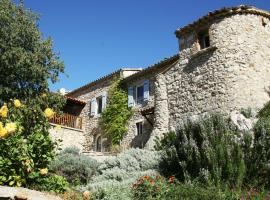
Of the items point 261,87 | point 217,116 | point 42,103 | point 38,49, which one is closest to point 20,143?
point 217,116

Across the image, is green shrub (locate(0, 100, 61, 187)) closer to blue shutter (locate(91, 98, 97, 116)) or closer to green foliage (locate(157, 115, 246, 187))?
green foliage (locate(157, 115, 246, 187))

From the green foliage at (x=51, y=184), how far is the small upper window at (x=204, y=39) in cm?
1090

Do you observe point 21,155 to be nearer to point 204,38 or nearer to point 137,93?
point 204,38

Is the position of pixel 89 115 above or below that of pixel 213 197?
above

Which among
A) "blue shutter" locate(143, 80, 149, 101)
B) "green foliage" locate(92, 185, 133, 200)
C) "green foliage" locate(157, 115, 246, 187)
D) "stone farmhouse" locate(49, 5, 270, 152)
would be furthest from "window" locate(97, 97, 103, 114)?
"green foliage" locate(92, 185, 133, 200)

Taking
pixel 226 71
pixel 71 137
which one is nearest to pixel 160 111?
pixel 226 71

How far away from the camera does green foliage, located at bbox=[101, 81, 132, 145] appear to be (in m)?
19.0

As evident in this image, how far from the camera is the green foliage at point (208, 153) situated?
679cm

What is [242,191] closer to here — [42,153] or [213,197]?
[213,197]

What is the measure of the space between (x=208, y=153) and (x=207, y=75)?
853 cm

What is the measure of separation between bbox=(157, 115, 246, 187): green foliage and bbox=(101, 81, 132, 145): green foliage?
10718 mm

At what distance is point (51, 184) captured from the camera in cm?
709

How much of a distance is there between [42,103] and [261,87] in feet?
31.7

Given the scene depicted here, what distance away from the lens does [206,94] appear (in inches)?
582
